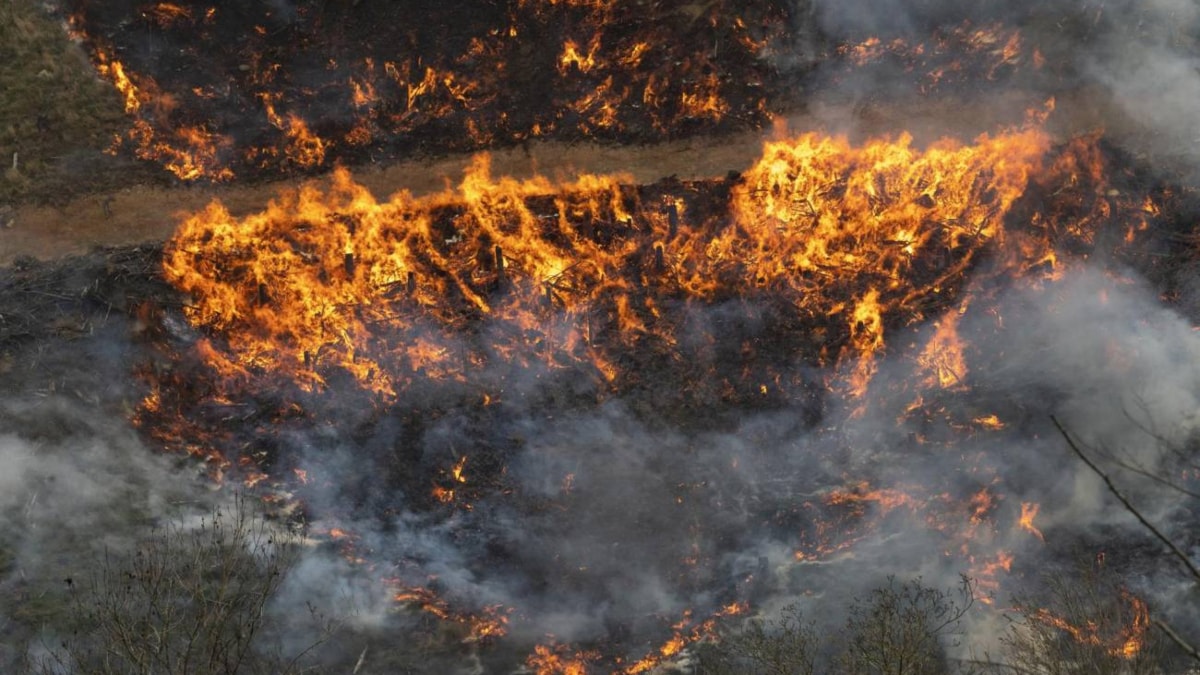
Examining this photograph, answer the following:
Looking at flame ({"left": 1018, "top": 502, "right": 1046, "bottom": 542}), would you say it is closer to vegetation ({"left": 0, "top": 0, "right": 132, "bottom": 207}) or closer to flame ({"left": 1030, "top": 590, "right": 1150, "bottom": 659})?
flame ({"left": 1030, "top": 590, "right": 1150, "bottom": 659})

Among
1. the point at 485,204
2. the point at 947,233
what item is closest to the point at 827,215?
the point at 947,233

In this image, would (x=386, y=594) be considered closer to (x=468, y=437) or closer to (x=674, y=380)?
(x=468, y=437)

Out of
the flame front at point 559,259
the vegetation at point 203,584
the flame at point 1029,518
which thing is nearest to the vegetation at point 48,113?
the flame front at point 559,259

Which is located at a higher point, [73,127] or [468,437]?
[73,127]

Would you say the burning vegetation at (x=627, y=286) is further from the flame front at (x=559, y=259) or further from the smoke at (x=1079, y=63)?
the smoke at (x=1079, y=63)

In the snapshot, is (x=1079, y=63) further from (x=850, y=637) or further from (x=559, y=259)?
(x=850, y=637)

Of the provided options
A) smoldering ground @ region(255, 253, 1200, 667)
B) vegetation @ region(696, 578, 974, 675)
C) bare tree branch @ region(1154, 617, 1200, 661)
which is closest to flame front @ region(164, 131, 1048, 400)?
smoldering ground @ region(255, 253, 1200, 667)

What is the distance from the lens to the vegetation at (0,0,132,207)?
13859mm

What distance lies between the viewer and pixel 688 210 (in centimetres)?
1475

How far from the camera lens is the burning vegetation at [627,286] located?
14.5m

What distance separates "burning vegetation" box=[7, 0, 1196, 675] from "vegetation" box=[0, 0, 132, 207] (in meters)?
0.51

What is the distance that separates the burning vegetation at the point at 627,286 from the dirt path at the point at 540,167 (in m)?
0.20

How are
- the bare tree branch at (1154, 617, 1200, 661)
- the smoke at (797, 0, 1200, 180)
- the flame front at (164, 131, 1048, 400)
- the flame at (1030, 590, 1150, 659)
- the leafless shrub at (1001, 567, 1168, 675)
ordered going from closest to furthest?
→ the bare tree branch at (1154, 617, 1200, 661)
the leafless shrub at (1001, 567, 1168, 675)
the flame at (1030, 590, 1150, 659)
the smoke at (797, 0, 1200, 180)
the flame front at (164, 131, 1048, 400)

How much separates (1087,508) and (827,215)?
22.3 feet
